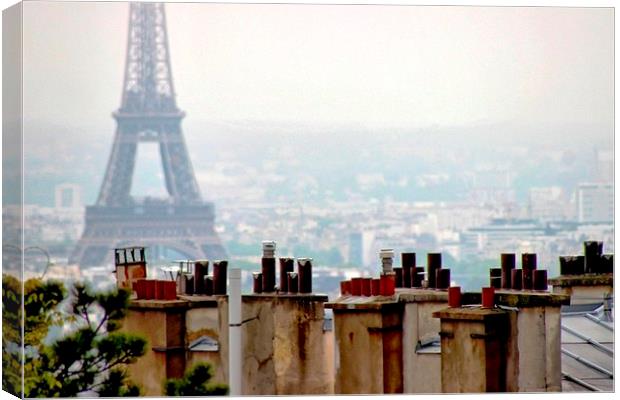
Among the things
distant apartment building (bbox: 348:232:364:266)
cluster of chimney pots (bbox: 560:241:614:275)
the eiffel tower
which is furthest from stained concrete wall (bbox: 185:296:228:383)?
distant apartment building (bbox: 348:232:364:266)

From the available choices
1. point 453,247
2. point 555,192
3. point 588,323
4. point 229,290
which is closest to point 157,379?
point 229,290

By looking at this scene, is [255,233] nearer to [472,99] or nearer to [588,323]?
[472,99]

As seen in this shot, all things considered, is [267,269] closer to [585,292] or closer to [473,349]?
[473,349]

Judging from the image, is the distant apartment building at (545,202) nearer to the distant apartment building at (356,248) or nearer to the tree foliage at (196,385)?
the distant apartment building at (356,248)

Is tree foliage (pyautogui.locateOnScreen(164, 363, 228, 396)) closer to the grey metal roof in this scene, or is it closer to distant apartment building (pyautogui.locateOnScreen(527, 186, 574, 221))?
the grey metal roof

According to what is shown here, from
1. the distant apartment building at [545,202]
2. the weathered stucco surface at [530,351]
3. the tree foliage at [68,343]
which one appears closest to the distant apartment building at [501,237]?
the distant apartment building at [545,202]

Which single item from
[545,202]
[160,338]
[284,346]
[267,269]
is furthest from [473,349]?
[545,202]
